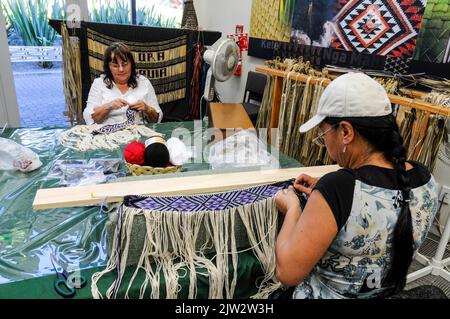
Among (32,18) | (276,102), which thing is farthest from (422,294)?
(32,18)

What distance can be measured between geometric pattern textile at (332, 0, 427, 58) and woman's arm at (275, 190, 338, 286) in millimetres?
1950

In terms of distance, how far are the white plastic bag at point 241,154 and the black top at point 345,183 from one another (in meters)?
0.66

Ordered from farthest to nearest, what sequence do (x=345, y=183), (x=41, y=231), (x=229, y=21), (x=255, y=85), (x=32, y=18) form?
1. (x=229, y=21)
2. (x=255, y=85)
3. (x=32, y=18)
4. (x=41, y=231)
5. (x=345, y=183)

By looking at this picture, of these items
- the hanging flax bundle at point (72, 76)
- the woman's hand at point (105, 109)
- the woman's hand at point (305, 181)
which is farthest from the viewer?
the hanging flax bundle at point (72, 76)

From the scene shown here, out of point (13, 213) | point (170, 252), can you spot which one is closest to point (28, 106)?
point (13, 213)

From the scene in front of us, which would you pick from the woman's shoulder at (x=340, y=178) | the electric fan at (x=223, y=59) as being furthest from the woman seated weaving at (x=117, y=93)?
the woman's shoulder at (x=340, y=178)

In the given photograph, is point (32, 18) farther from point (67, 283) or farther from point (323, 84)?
point (67, 283)

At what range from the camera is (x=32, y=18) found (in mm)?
3518

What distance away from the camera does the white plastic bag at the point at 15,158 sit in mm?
1493

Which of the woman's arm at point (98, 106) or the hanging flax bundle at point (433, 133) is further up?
the hanging flax bundle at point (433, 133)

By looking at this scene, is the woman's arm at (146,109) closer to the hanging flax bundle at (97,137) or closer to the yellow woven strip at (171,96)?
the hanging flax bundle at (97,137)

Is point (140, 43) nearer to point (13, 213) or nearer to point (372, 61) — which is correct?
point (372, 61)

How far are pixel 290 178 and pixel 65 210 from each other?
2.90ft

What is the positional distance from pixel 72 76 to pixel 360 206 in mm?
3191
